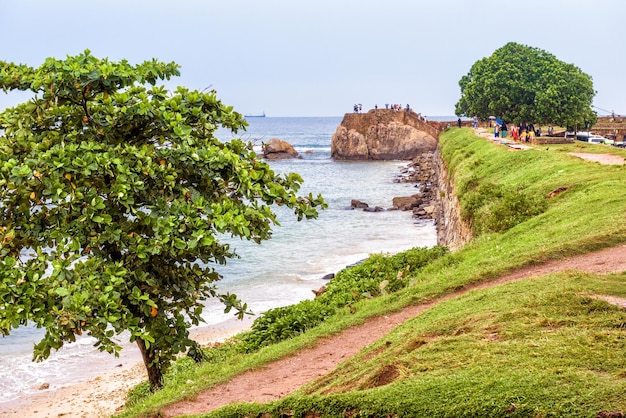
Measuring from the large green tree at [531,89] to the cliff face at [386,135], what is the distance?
92.2 feet

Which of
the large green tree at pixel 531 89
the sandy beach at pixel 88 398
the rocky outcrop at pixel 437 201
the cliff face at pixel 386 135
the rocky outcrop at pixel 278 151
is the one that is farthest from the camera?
the rocky outcrop at pixel 278 151

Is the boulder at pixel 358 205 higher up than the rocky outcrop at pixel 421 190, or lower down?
lower down

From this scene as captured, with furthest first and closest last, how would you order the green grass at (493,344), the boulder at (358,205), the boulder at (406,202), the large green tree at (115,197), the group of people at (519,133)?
the boulder at (358,205) < the boulder at (406,202) < the group of people at (519,133) < the large green tree at (115,197) < the green grass at (493,344)

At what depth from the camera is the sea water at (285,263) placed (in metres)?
20.8

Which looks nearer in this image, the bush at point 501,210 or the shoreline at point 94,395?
the shoreline at point 94,395

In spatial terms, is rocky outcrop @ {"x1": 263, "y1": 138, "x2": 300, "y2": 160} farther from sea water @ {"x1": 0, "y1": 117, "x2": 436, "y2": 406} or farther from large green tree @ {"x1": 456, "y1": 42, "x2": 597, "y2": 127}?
large green tree @ {"x1": 456, "y1": 42, "x2": 597, "y2": 127}

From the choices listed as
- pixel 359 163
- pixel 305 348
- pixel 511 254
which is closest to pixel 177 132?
pixel 305 348

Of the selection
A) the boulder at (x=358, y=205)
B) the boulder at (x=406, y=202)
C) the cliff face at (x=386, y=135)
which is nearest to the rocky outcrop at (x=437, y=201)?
the boulder at (x=406, y=202)

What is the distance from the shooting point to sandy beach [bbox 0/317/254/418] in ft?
55.1

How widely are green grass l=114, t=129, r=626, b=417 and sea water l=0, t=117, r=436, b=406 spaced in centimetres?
318

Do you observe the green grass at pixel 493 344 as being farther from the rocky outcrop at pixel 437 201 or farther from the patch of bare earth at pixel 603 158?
the patch of bare earth at pixel 603 158

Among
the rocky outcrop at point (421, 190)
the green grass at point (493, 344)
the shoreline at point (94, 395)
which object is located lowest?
the shoreline at point (94, 395)

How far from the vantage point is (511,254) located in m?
15.4

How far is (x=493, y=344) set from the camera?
820cm
